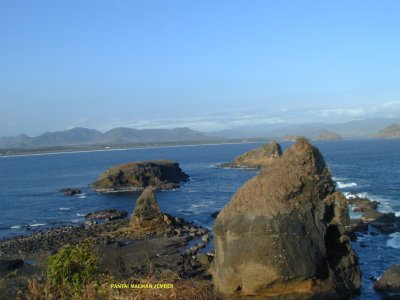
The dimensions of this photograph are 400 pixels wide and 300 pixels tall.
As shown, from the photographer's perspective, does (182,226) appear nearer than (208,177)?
Yes

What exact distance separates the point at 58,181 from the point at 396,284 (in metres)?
99.7

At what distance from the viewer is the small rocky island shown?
311 ft

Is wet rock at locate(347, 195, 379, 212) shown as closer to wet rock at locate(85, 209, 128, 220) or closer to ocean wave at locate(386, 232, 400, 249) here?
ocean wave at locate(386, 232, 400, 249)

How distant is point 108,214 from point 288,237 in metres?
44.9

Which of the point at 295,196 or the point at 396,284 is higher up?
the point at 295,196

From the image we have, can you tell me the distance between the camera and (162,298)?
8500 mm

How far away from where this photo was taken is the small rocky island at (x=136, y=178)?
3731 inches

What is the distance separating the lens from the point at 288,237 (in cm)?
2212

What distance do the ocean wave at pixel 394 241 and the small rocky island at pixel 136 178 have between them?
53219 millimetres

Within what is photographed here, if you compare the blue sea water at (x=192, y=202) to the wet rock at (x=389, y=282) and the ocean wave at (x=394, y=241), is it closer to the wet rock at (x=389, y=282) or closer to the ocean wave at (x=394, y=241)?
the ocean wave at (x=394, y=241)

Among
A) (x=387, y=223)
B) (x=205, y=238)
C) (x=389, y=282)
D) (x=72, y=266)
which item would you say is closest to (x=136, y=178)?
(x=205, y=238)

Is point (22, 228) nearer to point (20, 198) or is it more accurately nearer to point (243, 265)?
point (20, 198)

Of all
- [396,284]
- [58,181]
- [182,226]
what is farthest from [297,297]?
[58,181]

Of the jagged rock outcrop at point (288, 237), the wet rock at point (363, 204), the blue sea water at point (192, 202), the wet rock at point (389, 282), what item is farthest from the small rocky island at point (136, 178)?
the jagged rock outcrop at point (288, 237)
